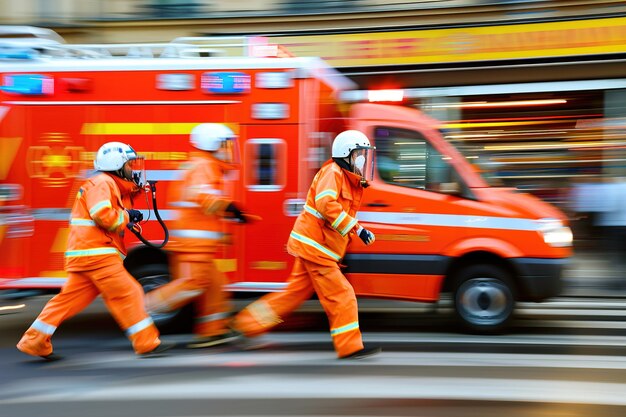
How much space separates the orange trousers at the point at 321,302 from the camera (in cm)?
586

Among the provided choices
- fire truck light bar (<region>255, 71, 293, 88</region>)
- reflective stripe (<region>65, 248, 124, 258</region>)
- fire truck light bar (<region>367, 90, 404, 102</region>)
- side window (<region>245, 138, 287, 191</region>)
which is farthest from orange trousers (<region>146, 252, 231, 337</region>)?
fire truck light bar (<region>367, 90, 404, 102</region>)

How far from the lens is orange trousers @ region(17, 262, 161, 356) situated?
5883 mm

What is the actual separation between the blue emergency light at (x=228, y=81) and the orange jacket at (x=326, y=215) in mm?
1416

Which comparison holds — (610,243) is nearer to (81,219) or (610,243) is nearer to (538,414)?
(538,414)

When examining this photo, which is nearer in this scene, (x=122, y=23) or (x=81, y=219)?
(x=81, y=219)

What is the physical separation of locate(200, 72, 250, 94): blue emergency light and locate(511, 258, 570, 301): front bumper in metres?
2.92

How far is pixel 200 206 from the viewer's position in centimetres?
619

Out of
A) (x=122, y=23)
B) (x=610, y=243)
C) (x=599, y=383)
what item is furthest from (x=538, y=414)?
(x=122, y=23)

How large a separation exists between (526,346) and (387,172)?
1960 millimetres

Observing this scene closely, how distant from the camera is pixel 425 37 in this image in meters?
14.4

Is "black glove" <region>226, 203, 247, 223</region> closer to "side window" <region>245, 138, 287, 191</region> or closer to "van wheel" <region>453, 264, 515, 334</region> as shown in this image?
"side window" <region>245, 138, 287, 191</region>

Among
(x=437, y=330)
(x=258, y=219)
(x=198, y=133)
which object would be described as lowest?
(x=437, y=330)

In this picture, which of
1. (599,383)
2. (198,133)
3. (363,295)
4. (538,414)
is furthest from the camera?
(363,295)

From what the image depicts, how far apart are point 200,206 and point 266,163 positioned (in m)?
1.04
